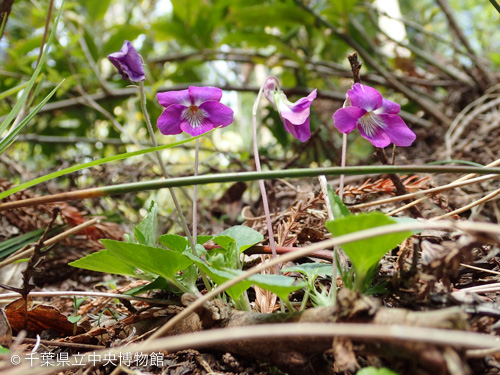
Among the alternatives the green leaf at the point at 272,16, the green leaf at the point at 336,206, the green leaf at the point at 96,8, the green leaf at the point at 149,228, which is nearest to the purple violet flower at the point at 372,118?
the green leaf at the point at 336,206

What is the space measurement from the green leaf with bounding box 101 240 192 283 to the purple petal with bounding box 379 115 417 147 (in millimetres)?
401

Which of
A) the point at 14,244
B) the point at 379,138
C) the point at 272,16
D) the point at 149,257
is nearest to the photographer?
the point at 149,257

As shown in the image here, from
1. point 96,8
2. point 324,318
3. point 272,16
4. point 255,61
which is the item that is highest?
point 96,8

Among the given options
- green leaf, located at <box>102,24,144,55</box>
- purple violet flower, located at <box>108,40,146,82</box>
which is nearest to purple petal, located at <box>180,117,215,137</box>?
purple violet flower, located at <box>108,40,146,82</box>

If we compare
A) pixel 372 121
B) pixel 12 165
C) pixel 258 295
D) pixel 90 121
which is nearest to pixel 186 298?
pixel 258 295

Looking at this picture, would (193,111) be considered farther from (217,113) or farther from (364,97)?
(364,97)

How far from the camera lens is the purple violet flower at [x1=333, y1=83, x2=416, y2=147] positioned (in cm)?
63

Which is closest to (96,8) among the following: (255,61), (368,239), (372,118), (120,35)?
(120,35)

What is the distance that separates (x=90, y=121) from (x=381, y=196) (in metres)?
1.97

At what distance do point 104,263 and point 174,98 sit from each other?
31 cm

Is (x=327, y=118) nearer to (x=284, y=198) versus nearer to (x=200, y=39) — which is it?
(x=200, y=39)

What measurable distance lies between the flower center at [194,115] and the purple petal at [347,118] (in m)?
0.25

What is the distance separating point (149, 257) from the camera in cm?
56

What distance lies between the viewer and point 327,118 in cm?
236
